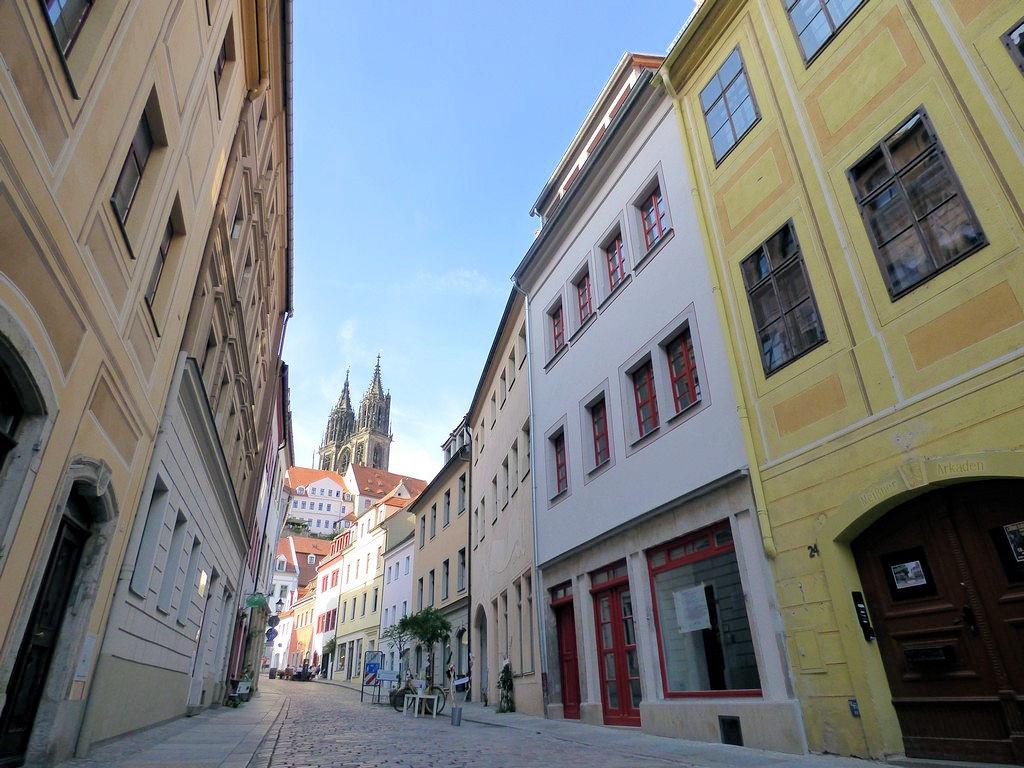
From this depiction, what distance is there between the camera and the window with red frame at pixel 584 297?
1493cm

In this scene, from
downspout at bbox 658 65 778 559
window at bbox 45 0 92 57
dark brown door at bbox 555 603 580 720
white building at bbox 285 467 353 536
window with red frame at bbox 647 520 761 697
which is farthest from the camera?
white building at bbox 285 467 353 536

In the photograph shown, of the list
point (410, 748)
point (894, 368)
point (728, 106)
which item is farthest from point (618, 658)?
point (728, 106)

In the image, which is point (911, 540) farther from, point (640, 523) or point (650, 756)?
point (640, 523)

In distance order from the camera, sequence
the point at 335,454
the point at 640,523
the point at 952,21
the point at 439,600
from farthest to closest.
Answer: the point at 335,454, the point at 439,600, the point at 640,523, the point at 952,21

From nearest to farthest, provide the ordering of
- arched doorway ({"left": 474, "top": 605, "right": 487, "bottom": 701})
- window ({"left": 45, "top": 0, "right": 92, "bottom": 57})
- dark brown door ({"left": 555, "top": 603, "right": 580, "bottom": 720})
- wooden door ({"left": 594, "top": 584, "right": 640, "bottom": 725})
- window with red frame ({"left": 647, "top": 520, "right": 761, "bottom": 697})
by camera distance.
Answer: window ({"left": 45, "top": 0, "right": 92, "bottom": 57}) → window with red frame ({"left": 647, "top": 520, "right": 761, "bottom": 697}) → wooden door ({"left": 594, "top": 584, "right": 640, "bottom": 725}) → dark brown door ({"left": 555, "top": 603, "right": 580, "bottom": 720}) → arched doorway ({"left": 474, "top": 605, "right": 487, "bottom": 701})

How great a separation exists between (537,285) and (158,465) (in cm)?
1152

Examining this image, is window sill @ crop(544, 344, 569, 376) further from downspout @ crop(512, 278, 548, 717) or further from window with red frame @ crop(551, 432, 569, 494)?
window with red frame @ crop(551, 432, 569, 494)

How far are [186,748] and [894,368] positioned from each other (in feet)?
30.7

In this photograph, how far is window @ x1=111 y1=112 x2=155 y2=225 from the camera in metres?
6.85

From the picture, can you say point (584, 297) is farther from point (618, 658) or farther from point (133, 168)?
point (133, 168)

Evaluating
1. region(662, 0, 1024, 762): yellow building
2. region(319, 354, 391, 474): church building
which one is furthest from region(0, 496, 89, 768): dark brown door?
region(319, 354, 391, 474): church building

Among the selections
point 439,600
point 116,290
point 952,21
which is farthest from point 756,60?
point 439,600

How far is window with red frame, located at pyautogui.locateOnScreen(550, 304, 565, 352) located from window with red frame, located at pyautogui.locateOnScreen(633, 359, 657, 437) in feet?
13.3

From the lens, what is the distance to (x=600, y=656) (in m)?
12.1
